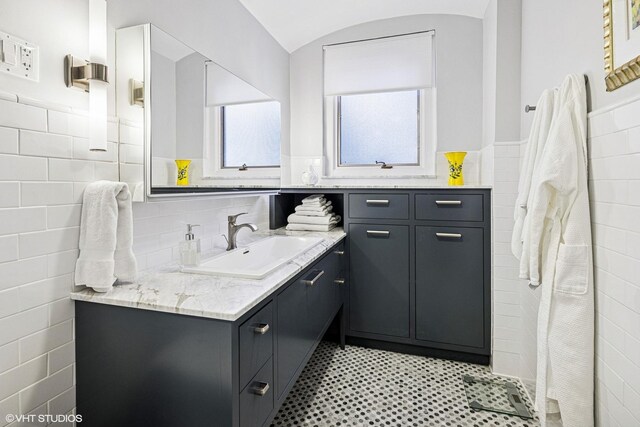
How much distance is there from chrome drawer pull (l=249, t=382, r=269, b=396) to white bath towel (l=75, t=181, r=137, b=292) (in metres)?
0.61

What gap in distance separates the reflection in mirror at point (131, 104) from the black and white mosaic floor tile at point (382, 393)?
4.49 feet

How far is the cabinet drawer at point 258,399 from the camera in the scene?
1083 mm

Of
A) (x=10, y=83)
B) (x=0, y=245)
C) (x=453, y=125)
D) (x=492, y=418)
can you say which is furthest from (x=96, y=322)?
(x=453, y=125)

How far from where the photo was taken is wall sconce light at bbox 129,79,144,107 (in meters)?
1.38

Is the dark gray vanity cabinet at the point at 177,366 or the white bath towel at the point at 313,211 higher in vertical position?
the white bath towel at the point at 313,211

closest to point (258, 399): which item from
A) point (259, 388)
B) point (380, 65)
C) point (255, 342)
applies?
point (259, 388)

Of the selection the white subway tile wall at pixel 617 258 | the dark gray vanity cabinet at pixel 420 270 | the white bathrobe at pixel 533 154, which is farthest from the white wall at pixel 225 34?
the white subway tile wall at pixel 617 258

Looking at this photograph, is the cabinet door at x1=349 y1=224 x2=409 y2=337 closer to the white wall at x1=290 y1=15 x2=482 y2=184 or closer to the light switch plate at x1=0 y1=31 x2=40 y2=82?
the white wall at x1=290 y1=15 x2=482 y2=184

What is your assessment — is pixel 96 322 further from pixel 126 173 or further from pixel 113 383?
pixel 126 173

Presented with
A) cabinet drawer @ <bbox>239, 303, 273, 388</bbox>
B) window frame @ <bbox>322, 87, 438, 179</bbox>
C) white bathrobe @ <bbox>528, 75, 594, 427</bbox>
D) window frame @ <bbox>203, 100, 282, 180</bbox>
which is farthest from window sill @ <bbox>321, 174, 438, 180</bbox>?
cabinet drawer @ <bbox>239, 303, 273, 388</bbox>

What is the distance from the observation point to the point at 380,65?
2.81 m

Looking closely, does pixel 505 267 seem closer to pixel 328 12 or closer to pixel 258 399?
pixel 258 399

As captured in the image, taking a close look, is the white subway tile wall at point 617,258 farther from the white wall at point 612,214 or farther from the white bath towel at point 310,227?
the white bath towel at point 310,227

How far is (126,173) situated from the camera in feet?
4.54
